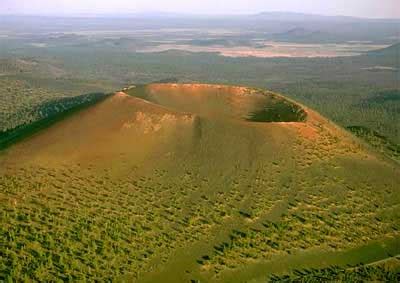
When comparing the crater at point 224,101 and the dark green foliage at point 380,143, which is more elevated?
the crater at point 224,101

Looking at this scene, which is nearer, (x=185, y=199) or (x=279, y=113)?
(x=185, y=199)

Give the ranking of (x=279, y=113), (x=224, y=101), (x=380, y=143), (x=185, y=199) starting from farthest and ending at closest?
(x=380, y=143) < (x=224, y=101) < (x=279, y=113) < (x=185, y=199)

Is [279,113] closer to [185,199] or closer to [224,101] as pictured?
[224,101]

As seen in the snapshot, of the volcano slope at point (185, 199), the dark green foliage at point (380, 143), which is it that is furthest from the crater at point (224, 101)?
the dark green foliage at point (380, 143)

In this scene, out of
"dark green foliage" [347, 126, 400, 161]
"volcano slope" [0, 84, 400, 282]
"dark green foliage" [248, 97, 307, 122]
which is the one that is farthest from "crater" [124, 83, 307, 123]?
"dark green foliage" [347, 126, 400, 161]

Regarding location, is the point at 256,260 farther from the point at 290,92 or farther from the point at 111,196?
the point at 290,92

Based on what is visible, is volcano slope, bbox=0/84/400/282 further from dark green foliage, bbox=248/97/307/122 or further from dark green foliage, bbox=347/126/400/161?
dark green foliage, bbox=347/126/400/161

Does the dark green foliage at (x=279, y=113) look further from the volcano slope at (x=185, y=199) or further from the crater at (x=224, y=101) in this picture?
the volcano slope at (x=185, y=199)

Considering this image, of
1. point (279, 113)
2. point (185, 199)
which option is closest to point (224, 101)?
point (279, 113)

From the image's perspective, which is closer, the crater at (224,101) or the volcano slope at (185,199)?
the volcano slope at (185,199)

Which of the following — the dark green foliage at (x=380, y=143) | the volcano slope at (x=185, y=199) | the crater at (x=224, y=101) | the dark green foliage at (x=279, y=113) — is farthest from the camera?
the dark green foliage at (x=380, y=143)
